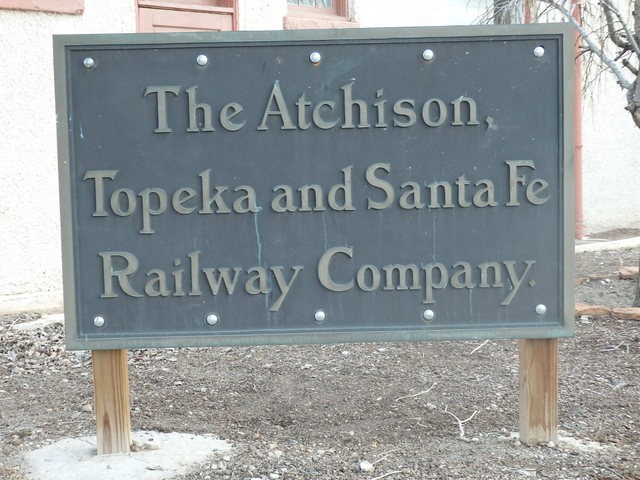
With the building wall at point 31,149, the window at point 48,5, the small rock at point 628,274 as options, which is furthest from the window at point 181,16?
the small rock at point 628,274

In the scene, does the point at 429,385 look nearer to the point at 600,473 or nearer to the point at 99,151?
the point at 600,473

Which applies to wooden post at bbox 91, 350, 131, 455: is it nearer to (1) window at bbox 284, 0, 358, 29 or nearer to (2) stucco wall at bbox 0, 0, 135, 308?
(2) stucco wall at bbox 0, 0, 135, 308

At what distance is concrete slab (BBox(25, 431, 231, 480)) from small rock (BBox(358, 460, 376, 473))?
1.74ft

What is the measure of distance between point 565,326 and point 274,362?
6.33 ft

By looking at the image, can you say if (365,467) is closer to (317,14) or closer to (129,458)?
(129,458)

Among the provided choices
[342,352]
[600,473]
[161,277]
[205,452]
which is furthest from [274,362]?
[600,473]

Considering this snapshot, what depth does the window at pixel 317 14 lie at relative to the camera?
6.71m

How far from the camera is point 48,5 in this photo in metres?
5.59

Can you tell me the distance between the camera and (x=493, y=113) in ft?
9.93

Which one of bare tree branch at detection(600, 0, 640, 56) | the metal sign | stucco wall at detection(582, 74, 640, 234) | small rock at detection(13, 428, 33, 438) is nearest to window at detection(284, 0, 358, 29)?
bare tree branch at detection(600, 0, 640, 56)

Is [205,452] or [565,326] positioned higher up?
[565,326]

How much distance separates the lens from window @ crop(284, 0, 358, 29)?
6.71 metres

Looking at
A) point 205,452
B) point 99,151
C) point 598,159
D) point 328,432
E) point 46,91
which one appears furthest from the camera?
point 598,159

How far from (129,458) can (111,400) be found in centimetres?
23
